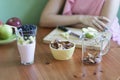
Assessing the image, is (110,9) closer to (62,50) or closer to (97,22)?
(97,22)

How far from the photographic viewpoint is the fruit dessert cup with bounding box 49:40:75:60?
101 centimetres

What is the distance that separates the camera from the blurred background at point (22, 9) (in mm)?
1695

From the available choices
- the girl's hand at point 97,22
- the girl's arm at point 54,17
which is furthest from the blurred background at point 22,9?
the girl's hand at point 97,22

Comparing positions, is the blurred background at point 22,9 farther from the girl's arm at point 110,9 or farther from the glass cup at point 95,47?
the glass cup at point 95,47

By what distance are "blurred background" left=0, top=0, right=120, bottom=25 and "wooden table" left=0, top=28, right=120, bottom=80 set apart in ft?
2.08

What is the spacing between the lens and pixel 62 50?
3.29 feet

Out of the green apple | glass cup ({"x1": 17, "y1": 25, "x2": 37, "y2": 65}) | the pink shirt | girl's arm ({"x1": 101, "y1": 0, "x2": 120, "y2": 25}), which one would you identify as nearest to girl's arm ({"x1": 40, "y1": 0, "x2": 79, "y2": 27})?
the pink shirt

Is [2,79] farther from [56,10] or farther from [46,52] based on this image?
[56,10]

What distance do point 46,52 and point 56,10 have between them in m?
0.55

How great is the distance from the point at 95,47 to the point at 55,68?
0.75 feet

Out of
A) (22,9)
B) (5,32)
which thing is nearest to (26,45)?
(5,32)

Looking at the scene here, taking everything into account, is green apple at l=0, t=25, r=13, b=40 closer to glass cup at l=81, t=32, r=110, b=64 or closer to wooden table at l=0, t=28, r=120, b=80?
wooden table at l=0, t=28, r=120, b=80

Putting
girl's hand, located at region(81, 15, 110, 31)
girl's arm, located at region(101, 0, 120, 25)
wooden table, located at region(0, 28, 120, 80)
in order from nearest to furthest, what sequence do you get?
1. wooden table, located at region(0, 28, 120, 80)
2. girl's hand, located at region(81, 15, 110, 31)
3. girl's arm, located at region(101, 0, 120, 25)

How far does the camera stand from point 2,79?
898 mm
